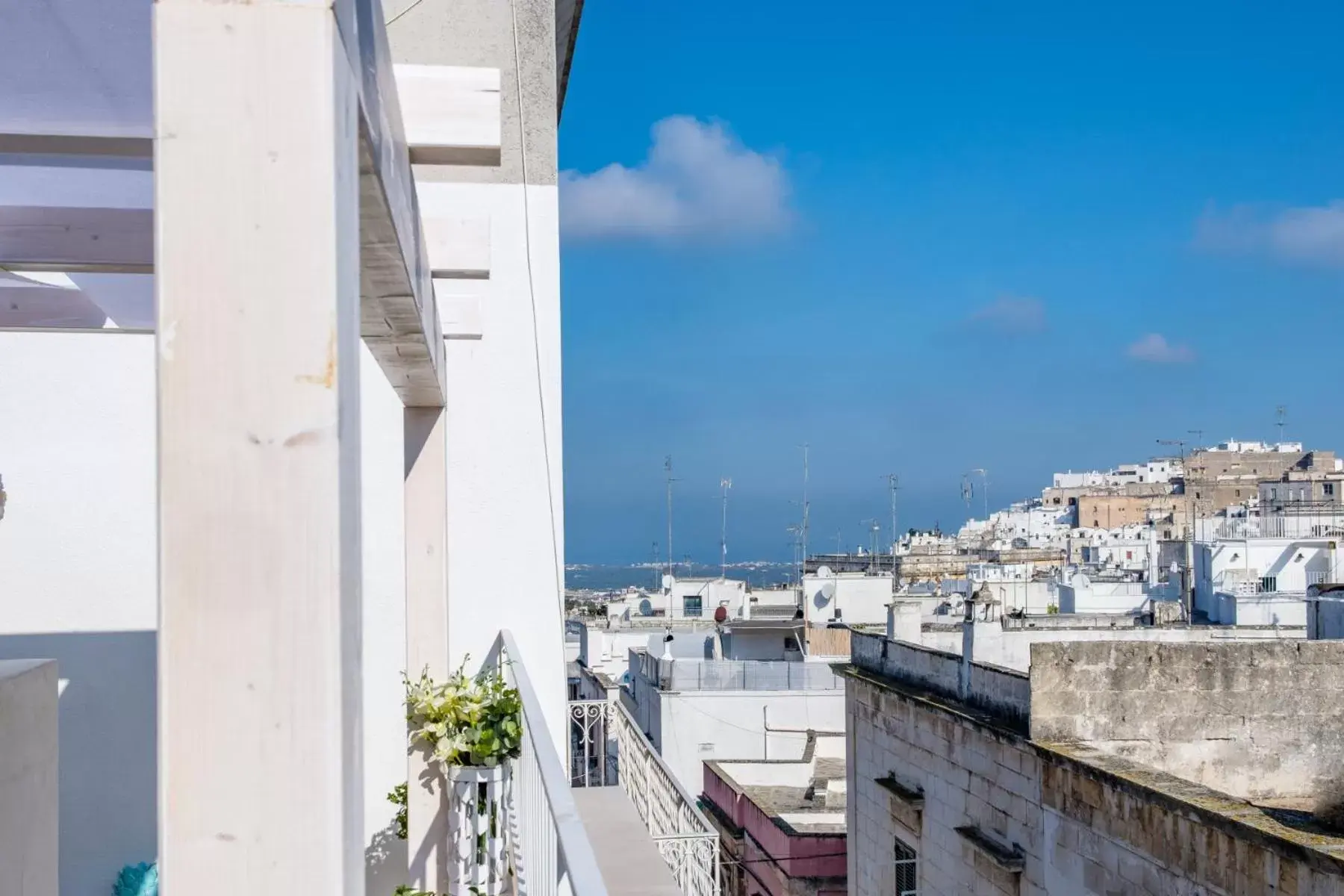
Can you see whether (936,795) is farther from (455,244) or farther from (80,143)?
(80,143)

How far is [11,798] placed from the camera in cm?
232

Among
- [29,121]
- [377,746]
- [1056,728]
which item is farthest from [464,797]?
[1056,728]

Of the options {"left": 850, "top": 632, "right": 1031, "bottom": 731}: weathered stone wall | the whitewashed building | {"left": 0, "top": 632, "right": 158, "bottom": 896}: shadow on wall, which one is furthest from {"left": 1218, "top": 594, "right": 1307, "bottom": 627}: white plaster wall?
{"left": 0, "top": 632, "right": 158, "bottom": 896}: shadow on wall

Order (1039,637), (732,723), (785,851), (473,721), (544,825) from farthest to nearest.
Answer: (732,723) < (785,851) < (1039,637) < (473,721) < (544,825)

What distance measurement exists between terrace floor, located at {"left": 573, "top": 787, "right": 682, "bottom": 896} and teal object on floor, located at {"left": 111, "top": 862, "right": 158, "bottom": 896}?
65.2 inches

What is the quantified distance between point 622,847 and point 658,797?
900 cm

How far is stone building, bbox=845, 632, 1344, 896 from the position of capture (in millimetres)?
5438

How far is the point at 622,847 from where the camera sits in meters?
2.92

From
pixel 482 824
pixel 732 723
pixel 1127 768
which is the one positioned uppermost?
pixel 482 824

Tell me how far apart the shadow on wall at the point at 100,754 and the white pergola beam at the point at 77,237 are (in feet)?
6.51

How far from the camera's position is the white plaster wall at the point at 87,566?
440 cm

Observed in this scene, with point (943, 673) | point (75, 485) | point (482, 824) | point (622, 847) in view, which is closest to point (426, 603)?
point (482, 824)

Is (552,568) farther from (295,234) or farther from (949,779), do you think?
(949,779)

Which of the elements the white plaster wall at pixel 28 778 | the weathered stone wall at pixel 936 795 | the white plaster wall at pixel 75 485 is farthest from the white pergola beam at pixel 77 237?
the weathered stone wall at pixel 936 795
